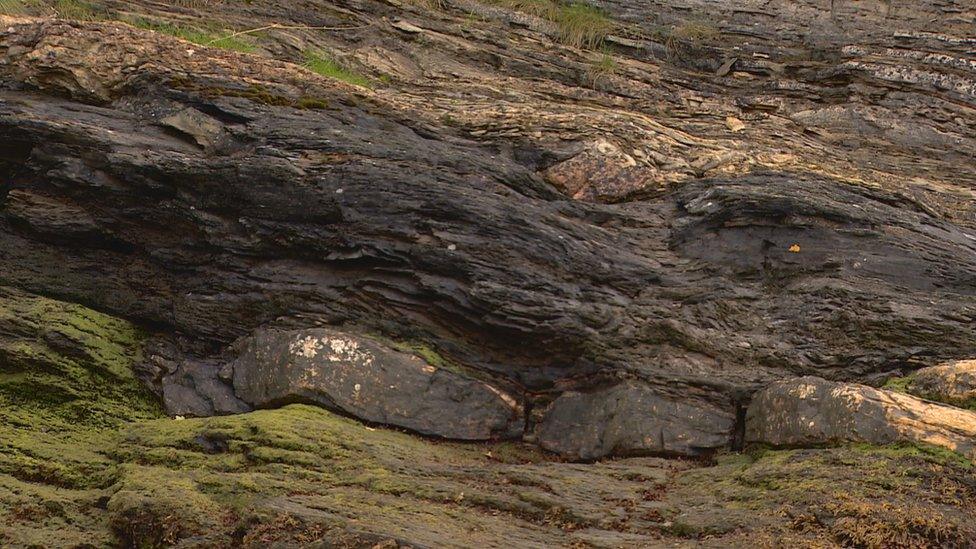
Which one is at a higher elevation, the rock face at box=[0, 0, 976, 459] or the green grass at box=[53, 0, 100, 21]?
the green grass at box=[53, 0, 100, 21]

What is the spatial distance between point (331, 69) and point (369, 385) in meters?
6.98

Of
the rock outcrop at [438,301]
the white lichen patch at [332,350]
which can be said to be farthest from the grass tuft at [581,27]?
the white lichen patch at [332,350]

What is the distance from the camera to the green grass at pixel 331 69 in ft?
49.2

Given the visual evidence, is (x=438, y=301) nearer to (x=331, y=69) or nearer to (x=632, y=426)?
(x=632, y=426)

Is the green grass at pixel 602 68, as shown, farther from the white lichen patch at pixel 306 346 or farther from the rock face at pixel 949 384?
the rock face at pixel 949 384

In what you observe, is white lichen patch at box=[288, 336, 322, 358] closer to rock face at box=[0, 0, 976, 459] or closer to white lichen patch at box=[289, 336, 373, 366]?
white lichen patch at box=[289, 336, 373, 366]

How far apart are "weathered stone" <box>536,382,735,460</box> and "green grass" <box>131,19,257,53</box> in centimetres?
879

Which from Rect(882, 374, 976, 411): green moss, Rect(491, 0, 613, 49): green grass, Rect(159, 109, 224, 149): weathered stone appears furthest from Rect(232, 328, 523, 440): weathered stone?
Rect(491, 0, 613, 49): green grass

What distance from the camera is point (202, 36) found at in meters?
14.9

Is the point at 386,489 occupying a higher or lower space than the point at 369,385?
higher

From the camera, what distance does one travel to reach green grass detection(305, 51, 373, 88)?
1500 cm

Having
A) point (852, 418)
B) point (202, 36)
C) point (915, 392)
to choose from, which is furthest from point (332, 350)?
point (202, 36)

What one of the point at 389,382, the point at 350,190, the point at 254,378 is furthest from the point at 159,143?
the point at 389,382

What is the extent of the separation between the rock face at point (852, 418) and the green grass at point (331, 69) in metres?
8.71
